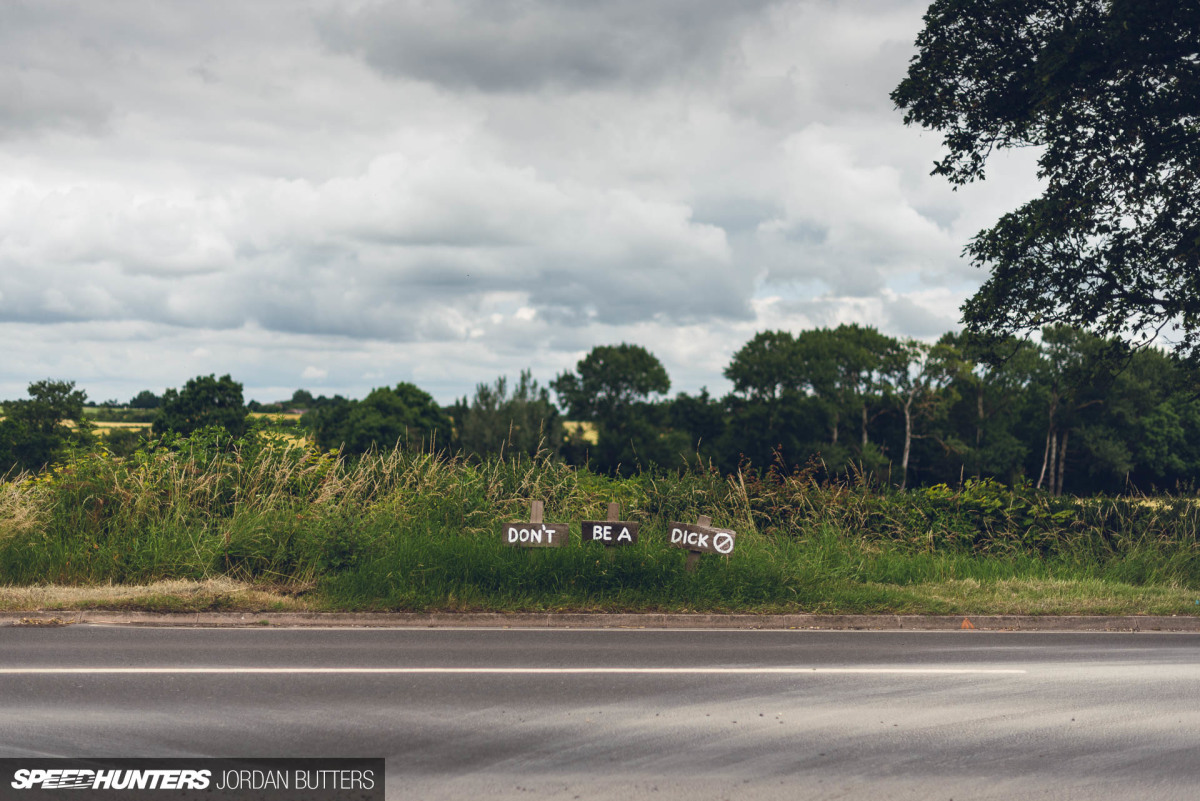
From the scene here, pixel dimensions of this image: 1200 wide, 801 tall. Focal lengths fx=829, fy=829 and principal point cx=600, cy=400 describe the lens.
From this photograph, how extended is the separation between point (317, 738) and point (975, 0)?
1602 centimetres

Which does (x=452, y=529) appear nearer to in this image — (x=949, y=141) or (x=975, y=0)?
(x=949, y=141)

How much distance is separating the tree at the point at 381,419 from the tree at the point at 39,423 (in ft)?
71.7

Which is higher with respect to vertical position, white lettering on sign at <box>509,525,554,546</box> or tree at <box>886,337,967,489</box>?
tree at <box>886,337,967,489</box>

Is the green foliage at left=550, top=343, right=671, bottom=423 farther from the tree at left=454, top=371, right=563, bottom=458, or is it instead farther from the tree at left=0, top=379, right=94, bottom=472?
the tree at left=0, top=379, right=94, bottom=472

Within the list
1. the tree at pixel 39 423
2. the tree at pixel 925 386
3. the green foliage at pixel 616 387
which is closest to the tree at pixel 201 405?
the tree at pixel 39 423

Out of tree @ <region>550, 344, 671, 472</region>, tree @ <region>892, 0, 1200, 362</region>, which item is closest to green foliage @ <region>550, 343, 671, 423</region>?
tree @ <region>550, 344, 671, 472</region>

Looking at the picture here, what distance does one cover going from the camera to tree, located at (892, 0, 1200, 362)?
550 inches

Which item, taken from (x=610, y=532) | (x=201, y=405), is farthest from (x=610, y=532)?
(x=201, y=405)

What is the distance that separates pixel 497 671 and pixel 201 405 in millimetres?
65067

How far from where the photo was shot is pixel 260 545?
10633mm

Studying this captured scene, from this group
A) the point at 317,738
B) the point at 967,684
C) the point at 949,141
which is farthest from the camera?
the point at 949,141

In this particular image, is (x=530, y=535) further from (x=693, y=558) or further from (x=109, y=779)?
(x=109, y=779)

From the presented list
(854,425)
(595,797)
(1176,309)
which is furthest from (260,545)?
(854,425)

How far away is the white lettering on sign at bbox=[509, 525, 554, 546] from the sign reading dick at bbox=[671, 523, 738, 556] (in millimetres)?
1513
